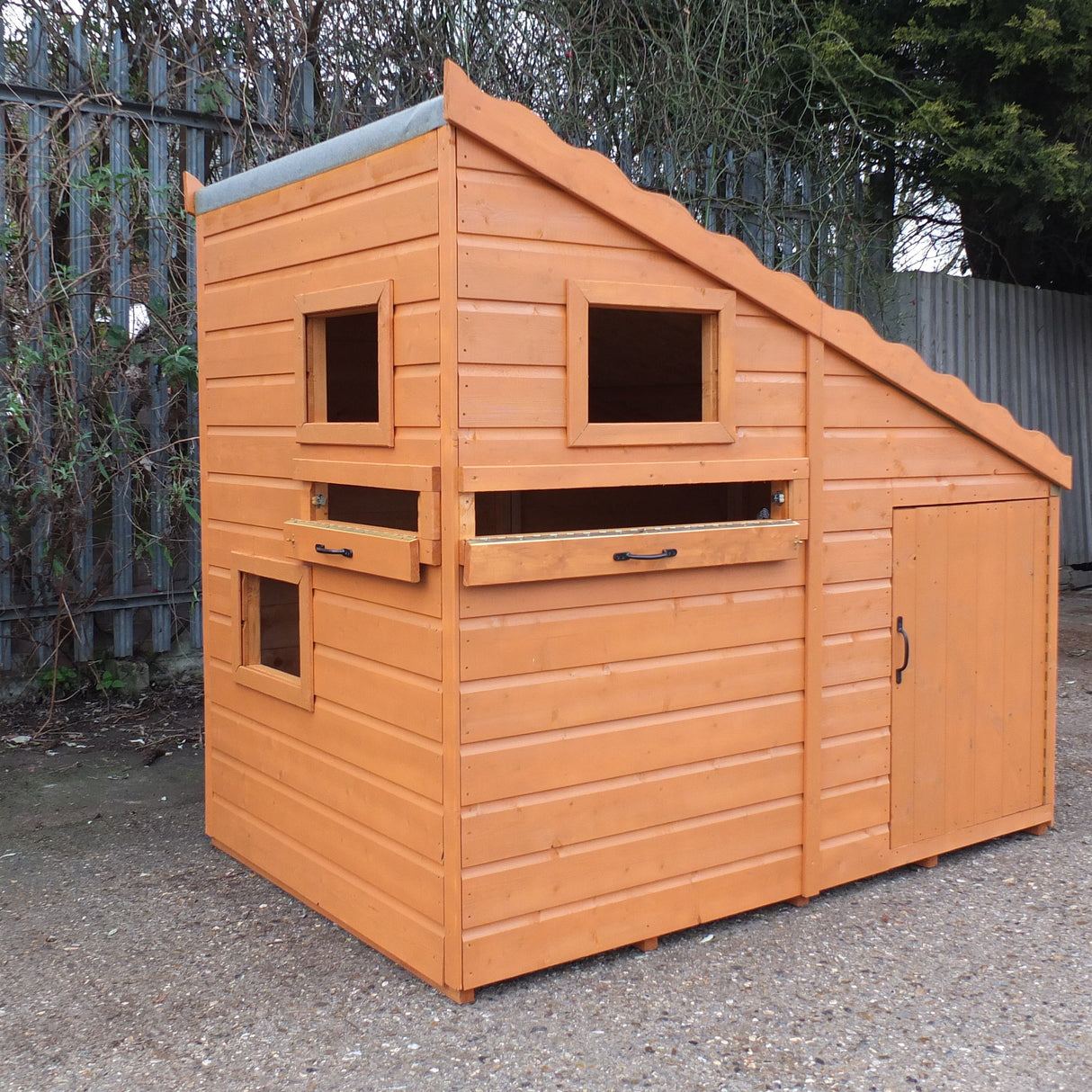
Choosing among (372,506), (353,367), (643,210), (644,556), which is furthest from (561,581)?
(353,367)

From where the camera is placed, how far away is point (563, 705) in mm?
3299

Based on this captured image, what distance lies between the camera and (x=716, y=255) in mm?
3473

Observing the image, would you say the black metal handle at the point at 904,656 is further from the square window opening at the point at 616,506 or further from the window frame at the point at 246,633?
the window frame at the point at 246,633

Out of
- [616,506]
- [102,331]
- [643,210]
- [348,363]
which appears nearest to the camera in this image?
[643,210]

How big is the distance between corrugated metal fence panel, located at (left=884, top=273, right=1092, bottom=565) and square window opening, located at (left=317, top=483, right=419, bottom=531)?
5276 millimetres

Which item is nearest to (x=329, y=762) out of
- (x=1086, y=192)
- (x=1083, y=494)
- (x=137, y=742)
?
(x=137, y=742)

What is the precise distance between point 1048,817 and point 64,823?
3835mm

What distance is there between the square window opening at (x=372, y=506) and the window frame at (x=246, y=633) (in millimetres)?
500

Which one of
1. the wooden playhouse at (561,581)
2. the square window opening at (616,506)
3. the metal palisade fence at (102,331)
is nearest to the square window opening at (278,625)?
the wooden playhouse at (561,581)

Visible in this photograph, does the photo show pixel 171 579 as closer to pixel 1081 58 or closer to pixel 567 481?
pixel 567 481

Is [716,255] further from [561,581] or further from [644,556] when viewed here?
[561,581]

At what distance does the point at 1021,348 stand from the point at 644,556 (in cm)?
742

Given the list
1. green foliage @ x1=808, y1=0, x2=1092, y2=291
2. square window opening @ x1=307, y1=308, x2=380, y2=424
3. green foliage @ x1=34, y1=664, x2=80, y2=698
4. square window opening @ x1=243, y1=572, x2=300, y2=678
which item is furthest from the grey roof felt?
green foliage @ x1=808, y1=0, x2=1092, y2=291

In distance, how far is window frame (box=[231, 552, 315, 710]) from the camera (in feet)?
12.2
